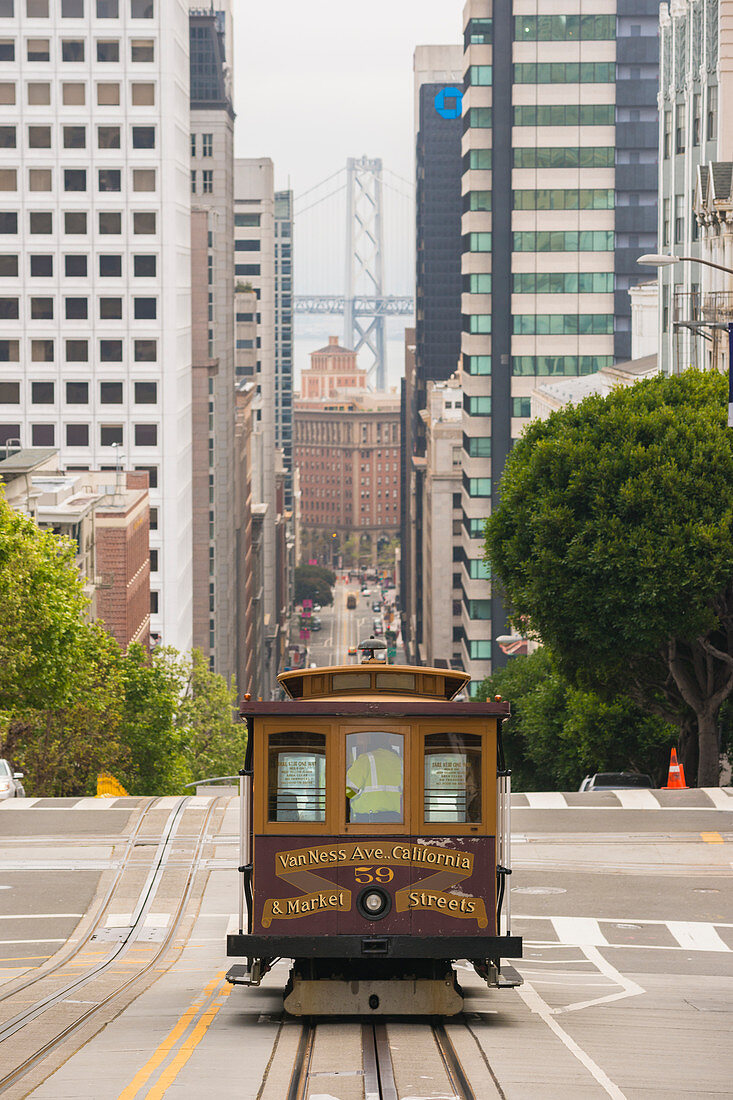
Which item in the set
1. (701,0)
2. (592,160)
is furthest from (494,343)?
(701,0)

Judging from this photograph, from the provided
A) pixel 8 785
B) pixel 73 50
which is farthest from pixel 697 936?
pixel 73 50

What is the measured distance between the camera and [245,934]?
1745 cm

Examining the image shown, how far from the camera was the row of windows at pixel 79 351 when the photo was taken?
118875 millimetres

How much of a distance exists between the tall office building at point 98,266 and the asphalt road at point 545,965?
82082 mm

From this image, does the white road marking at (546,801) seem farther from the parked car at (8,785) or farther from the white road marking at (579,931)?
the parked car at (8,785)

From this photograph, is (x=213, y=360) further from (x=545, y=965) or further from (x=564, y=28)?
(x=545, y=965)

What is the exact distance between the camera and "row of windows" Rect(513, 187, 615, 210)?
419ft

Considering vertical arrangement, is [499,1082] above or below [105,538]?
below

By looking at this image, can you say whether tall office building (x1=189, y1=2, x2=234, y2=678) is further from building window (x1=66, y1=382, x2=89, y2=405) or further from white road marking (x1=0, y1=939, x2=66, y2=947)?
white road marking (x1=0, y1=939, x2=66, y2=947)

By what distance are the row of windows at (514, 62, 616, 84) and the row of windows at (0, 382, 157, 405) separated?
3710 centimetres

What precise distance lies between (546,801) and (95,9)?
9229cm

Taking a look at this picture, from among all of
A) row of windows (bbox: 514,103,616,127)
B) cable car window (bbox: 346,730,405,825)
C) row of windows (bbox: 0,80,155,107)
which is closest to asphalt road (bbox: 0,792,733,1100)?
cable car window (bbox: 346,730,405,825)

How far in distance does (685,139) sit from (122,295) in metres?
54.6

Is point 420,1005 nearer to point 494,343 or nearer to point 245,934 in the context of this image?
point 245,934
